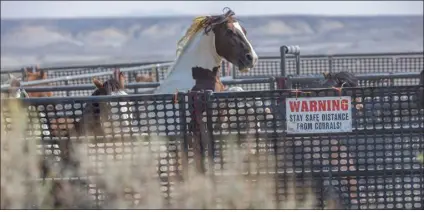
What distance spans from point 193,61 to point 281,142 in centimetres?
236

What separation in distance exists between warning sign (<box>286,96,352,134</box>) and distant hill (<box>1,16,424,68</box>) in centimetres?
4974

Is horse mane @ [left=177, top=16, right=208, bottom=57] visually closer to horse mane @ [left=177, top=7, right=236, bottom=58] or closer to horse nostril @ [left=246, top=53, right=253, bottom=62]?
horse mane @ [left=177, top=7, right=236, bottom=58]

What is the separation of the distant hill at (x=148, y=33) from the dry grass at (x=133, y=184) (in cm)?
4965

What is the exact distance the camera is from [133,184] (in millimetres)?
5574

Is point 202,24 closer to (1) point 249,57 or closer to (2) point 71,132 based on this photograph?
(1) point 249,57

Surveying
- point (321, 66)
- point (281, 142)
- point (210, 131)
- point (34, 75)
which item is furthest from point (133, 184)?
point (321, 66)

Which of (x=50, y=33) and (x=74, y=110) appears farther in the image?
(x=50, y=33)

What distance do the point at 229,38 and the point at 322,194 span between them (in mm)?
2382

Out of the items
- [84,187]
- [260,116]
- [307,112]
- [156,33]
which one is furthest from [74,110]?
[156,33]

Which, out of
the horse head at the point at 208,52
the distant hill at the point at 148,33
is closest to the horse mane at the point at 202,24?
the horse head at the point at 208,52

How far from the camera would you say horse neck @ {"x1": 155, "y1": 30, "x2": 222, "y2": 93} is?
7496mm

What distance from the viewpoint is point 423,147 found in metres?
5.48

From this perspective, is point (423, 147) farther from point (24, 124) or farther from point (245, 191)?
point (24, 124)

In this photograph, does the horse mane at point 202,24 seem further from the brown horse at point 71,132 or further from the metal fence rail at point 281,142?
the brown horse at point 71,132
